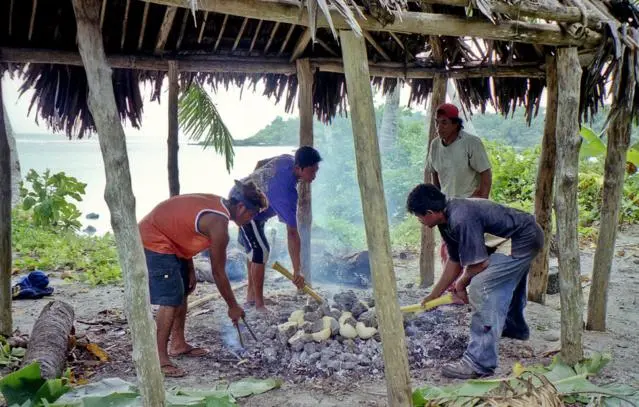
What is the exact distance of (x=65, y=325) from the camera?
4539mm

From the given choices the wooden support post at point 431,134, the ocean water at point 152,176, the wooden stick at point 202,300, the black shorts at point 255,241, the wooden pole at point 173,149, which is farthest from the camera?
the ocean water at point 152,176

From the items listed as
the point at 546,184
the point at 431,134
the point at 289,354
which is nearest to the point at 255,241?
the point at 289,354

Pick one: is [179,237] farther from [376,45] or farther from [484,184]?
[376,45]

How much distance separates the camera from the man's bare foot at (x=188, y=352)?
466cm

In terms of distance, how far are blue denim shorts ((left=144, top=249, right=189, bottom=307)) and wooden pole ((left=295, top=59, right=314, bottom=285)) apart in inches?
86.0

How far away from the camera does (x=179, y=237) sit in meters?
4.21

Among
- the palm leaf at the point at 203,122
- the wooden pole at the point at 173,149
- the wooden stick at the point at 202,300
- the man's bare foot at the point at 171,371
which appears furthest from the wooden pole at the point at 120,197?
the palm leaf at the point at 203,122

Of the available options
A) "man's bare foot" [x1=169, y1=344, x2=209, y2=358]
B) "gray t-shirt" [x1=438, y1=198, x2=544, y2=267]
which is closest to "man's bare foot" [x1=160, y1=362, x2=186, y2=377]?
"man's bare foot" [x1=169, y1=344, x2=209, y2=358]

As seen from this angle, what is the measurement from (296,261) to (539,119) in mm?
27177

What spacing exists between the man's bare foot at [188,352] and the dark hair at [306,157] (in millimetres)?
1754

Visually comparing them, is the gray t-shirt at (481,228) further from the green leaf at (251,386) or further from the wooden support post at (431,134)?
the wooden support post at (431,134)

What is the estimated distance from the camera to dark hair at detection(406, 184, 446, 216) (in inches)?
157

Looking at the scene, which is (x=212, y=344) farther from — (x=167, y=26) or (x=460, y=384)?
(x=167, y=26)

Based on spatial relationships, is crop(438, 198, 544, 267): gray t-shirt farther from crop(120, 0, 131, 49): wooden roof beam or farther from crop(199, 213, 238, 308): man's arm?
crop(120, 0, 131, 49): wooden roof beam
